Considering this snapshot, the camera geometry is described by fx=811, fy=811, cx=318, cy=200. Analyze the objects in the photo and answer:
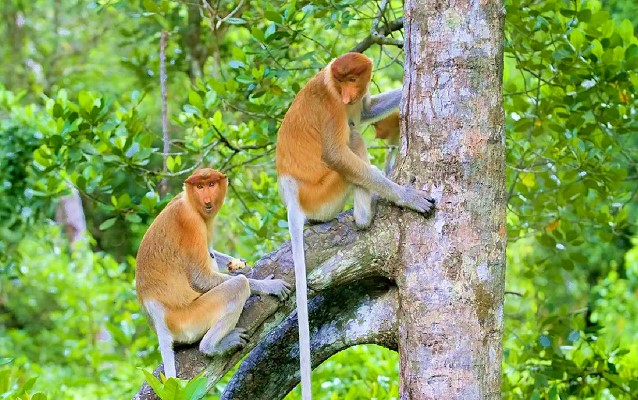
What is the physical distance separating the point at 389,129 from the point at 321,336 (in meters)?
1.05

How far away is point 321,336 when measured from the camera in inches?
117

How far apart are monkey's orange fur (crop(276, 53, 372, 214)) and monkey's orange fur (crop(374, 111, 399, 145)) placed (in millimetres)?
295

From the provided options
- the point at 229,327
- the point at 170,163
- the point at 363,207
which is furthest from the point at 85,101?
the point at 363,207

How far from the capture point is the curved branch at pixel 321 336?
286 cm

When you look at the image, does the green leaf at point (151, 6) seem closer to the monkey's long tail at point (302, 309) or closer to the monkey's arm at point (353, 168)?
the monkey's arm at point (353, 168)

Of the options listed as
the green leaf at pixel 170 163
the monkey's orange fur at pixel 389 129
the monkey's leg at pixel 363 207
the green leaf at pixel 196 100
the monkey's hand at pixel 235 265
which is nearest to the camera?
the monkey's leg at pixel 363 207

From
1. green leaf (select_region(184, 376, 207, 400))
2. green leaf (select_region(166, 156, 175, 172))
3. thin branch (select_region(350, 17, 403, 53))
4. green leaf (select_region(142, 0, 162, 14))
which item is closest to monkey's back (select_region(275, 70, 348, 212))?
thin branch (select_region(350, 17, 403, 53))

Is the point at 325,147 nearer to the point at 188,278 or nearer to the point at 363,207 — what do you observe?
the point at 363,207

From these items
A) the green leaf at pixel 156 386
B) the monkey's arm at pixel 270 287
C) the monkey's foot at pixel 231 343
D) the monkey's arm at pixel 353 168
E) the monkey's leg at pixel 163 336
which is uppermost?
the monkey's arm at pixel 353 168

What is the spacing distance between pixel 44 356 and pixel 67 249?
1226mm

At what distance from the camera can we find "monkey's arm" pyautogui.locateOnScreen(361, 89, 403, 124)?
3.38 meters

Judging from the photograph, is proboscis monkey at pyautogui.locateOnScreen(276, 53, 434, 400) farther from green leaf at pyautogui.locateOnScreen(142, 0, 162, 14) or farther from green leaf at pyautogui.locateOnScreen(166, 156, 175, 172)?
green leaf at pyautogui.locateOnScreen(142, 0, 162, 14)

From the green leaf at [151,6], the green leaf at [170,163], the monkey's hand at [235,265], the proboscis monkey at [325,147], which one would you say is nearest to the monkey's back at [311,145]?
the proboscis monkey at [325,147]

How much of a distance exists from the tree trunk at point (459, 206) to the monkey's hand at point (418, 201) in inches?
1.3
